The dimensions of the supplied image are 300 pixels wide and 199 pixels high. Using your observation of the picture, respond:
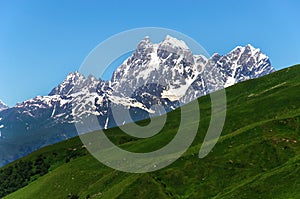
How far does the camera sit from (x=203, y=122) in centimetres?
14062

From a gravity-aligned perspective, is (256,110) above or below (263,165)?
above

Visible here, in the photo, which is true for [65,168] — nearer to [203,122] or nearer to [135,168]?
[135,168]

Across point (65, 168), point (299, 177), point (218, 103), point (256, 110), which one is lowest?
point (299, 177)

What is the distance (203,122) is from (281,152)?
57944 mm

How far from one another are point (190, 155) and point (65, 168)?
45348mm

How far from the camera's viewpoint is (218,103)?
17562 cm

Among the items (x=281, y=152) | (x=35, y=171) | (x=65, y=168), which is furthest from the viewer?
(x=35, y=171)

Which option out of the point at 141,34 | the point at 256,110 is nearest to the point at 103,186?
the point at 141,34

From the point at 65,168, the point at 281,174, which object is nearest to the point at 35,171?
the point at 65,168

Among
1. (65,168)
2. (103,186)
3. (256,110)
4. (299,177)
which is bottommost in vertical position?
(299,177)

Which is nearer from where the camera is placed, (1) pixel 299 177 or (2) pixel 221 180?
(1) pixel 299 177

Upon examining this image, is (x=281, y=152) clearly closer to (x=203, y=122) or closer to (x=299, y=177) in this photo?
(x=299, y=177)

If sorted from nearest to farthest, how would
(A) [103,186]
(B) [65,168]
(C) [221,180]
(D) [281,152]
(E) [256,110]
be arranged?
1. (C) [221,180]
2. (D) [281,152]
3. (A) [103,186]
4. (B) [65,168]
5. (E) [256,110]

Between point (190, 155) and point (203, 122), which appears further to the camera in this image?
point (203, 122)
